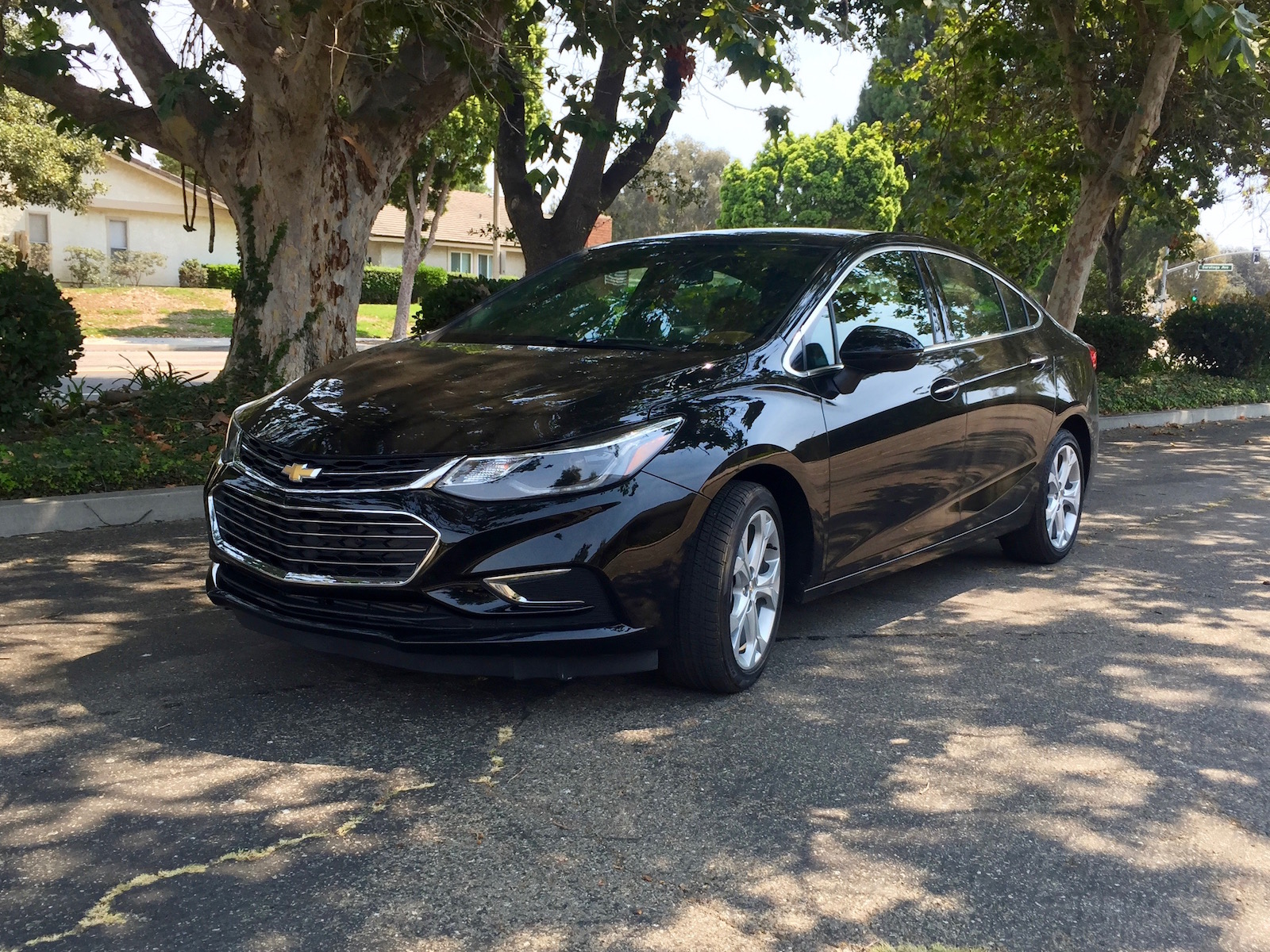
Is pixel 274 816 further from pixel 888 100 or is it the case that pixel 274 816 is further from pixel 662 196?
pixel 888 100

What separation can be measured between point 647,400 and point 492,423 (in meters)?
0.54

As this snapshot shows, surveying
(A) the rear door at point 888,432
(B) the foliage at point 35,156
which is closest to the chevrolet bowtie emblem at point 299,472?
(A) the rear door at point 888,432

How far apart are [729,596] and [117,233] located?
44011 mm

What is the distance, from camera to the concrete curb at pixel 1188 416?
15959mm

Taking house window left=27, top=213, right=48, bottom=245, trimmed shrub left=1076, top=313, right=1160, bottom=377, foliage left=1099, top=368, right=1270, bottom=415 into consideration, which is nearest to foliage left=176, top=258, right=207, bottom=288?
house window left=27, top=213, right=48, bottom=245

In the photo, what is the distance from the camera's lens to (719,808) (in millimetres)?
3670

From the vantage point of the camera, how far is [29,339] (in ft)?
28.0

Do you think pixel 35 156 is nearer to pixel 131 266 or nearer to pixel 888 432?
pixel 131 266

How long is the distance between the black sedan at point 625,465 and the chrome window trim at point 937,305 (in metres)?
0.02

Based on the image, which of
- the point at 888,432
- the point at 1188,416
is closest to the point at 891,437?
the point at 888,432

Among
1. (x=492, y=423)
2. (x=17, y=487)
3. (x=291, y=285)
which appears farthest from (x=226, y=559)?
(x=291, y=285)

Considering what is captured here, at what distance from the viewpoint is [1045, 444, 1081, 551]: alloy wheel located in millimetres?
7066

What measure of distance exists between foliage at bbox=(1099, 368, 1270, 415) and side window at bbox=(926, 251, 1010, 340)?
10.1m

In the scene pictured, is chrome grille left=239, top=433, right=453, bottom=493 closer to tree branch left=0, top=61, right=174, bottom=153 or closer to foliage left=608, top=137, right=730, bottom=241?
tree branch left=0, top=61, right=174, bottom=153
